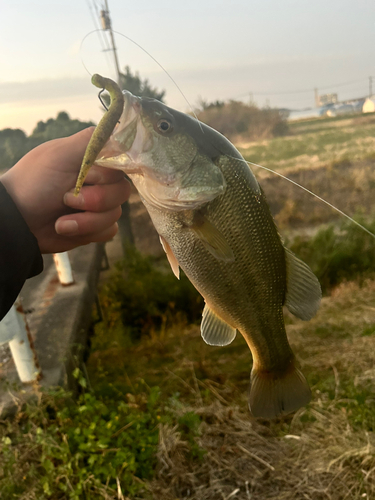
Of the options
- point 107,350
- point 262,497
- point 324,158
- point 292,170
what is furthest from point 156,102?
point 324,158

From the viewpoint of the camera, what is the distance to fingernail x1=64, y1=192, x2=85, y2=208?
3.65 ft

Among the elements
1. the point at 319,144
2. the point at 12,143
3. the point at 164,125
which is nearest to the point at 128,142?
the point at 164,125

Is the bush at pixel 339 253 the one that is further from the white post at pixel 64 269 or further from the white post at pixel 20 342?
the white post at pixel 20 342

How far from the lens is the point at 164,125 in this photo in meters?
0.89

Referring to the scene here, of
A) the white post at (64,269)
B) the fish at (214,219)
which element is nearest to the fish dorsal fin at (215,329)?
the fish at (214,219)

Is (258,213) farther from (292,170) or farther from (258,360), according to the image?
(292,170)

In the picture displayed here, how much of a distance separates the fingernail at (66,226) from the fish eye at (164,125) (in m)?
0.44

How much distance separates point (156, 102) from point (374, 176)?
5889 mm

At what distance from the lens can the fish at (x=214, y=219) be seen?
0.86 metres

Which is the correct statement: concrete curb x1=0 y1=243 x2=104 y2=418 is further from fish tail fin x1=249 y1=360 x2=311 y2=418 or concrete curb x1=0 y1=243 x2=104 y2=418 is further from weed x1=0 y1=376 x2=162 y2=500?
fish tail fin x1=249 y1=360 x2=311 y2=418

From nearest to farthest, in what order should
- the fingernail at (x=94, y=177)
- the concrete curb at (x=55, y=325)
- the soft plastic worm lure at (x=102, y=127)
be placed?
1. the soft plastic worm lure at (x=102, y=127)
2. the fingernail at (x=94, y=177)
3. the concrete curb at (x=55, y=325)

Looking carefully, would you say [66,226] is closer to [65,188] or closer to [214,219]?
[65,188]

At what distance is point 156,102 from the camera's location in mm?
890

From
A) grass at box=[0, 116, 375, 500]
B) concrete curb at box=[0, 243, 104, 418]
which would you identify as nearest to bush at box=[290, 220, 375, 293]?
grass at box=[0, 116, 375, 500]
